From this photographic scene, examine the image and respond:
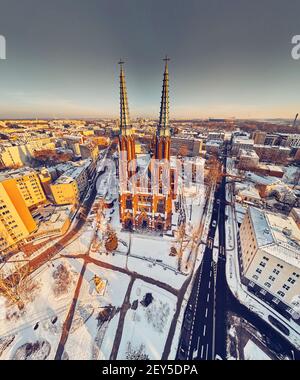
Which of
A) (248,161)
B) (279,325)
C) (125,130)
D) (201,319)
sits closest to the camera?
(279,325)

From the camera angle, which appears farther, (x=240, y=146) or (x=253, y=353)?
(x=240, y=146)

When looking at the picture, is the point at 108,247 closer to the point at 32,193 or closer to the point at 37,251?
the point at 37,251

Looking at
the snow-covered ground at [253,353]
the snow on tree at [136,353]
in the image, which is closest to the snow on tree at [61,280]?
the snow on tree at [136,353]

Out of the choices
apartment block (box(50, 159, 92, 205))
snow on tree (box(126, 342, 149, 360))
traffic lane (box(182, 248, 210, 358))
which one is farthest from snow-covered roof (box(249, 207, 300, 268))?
apartment block (box(50, 159, 92, 205))

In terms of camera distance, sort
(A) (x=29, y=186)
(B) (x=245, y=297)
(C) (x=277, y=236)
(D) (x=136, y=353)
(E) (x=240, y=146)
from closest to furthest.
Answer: (D) (x=136, y=353) → (C) (x=277, y=236) → (B) (x=245, y=297) → (A) (x=29, y=186) → (E) (x=240, y=146)

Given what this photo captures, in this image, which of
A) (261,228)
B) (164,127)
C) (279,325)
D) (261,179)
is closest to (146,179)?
(164,127)

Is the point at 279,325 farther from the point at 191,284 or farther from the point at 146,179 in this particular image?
the point at 146,179

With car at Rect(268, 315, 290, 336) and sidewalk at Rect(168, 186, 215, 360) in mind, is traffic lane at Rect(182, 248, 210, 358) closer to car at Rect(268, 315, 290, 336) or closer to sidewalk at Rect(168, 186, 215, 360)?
sidewalk at Rect(168, 186, 215, 360)
